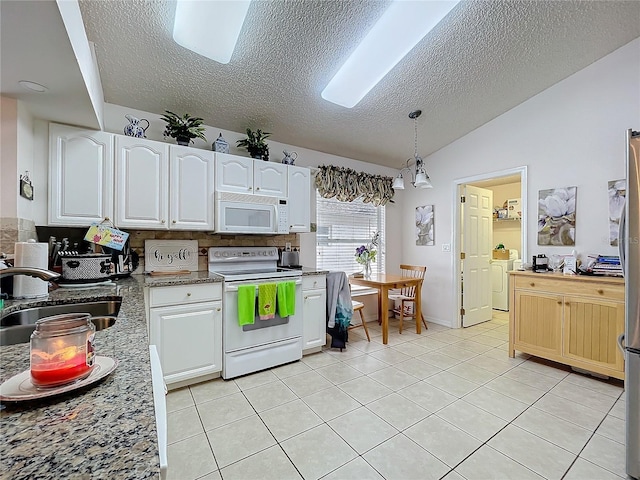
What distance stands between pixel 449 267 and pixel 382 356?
178 cm

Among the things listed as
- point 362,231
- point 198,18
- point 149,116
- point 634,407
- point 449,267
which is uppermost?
point 198,18

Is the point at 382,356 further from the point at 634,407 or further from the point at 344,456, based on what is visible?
the point at 634,407

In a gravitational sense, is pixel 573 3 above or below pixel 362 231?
above

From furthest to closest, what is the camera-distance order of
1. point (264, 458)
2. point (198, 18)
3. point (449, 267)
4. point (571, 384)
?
1. point (449, 267)
2. point (571, 384)
3. point (198, 18)
4. point (264, 458)

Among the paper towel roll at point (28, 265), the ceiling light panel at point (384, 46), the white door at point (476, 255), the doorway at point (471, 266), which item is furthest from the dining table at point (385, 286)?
the paper towel roll at point (28, 265)

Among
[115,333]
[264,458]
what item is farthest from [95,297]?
[264,458]

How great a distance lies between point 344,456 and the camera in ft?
5.43

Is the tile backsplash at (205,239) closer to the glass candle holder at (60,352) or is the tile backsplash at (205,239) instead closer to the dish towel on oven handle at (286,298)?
the dish towel on oven handle at (286,298)

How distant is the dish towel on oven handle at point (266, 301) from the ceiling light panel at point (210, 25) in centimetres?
190

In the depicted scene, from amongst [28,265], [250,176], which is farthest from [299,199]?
[28,265]

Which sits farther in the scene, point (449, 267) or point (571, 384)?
point (449, 267)

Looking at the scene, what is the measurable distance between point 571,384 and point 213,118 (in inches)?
163

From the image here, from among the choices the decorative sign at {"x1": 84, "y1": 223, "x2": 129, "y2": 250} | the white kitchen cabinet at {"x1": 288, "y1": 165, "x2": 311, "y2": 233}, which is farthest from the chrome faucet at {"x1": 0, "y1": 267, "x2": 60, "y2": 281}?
the white kitchen cabinet at {"x1": 288, "y1": 165, "x2": 311, "y2": 233}

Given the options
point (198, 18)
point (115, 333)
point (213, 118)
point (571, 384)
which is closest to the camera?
→ point (115, 333)
